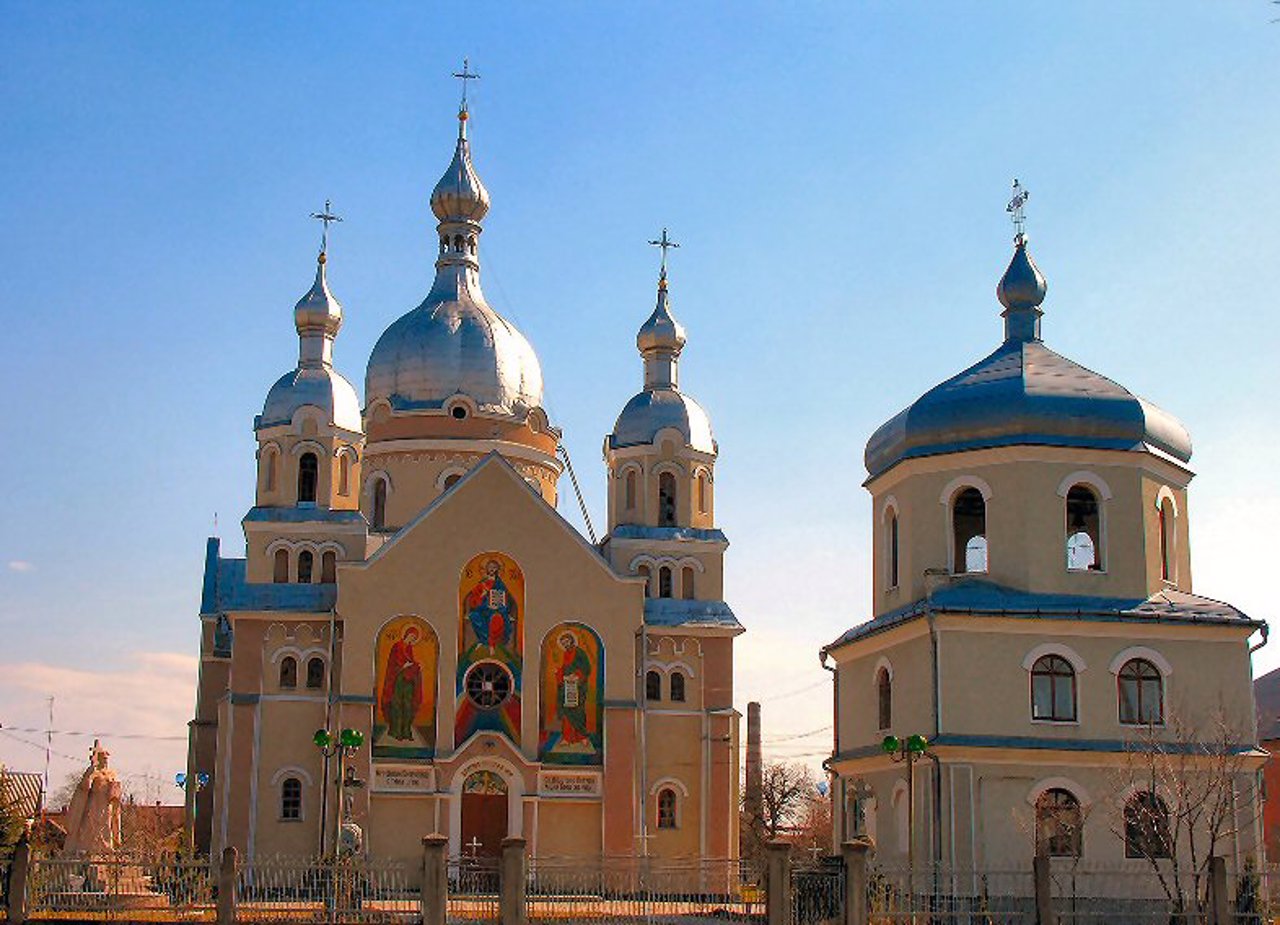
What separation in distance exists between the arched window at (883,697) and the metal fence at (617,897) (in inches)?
158

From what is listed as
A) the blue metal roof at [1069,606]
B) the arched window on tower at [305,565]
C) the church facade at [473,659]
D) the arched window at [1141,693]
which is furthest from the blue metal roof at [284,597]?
the arched window at [1141,693]

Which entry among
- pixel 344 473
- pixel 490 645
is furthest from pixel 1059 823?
pixel 344 473

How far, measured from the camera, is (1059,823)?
2984 cm

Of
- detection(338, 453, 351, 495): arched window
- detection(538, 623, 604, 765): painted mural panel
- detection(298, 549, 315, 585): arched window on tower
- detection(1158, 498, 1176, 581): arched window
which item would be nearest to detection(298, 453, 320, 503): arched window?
detection(338, 453, 351, 495): arched window

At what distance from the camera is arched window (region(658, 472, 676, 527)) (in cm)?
4866

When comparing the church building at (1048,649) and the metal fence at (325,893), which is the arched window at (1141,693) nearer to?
the church building at (1048,649)

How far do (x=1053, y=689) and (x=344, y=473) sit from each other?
23.2m

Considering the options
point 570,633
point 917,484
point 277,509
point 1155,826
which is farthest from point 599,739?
point 1155,826

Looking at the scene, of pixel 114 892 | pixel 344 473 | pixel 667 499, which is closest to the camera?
pixel 114 892

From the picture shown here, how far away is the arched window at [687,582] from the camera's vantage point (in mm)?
47594

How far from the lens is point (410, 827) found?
41594 millimetres

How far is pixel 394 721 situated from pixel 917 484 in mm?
16104

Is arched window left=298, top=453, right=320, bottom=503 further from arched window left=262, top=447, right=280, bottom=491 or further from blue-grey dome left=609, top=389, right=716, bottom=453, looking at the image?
blue-grey dome left=609, top=389, right=716, bottom=453

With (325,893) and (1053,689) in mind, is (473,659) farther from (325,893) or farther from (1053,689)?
(1053,689)
